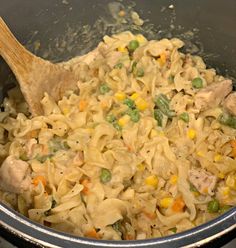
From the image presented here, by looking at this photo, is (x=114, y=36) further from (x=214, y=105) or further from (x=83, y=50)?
(x=214, y=105)

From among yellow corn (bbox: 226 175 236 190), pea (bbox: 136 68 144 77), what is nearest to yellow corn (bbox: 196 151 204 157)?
yellow corn (bbox: 226 175 236 190)

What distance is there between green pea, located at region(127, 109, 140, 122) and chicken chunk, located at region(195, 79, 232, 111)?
40 cm

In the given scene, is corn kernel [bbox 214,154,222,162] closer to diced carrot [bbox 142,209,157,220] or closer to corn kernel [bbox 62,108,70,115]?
diced carrot [bbox 142,209,157,220]

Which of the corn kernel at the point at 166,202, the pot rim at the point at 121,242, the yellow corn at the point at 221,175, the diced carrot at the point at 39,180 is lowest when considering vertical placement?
the yellow corn at the point at 221,175

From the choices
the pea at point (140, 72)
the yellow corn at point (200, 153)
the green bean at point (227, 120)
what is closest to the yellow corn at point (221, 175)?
the yellow corn at point (200, 153)

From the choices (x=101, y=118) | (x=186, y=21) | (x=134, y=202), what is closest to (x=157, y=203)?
(x=134, y=202)

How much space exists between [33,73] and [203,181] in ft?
3.90

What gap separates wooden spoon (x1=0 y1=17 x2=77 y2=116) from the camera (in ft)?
9.55

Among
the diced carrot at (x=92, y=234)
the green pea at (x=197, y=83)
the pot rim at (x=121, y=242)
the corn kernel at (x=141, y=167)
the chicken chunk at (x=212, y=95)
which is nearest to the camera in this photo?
the pot rim at (x=121, y=242)

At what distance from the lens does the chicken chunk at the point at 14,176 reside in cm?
295

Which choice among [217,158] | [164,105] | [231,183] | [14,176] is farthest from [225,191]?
[14,176]

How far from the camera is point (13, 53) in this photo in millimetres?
2945

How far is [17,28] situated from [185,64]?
1.17 meters

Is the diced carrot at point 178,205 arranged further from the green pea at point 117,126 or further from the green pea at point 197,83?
the green pea at point 197,83
